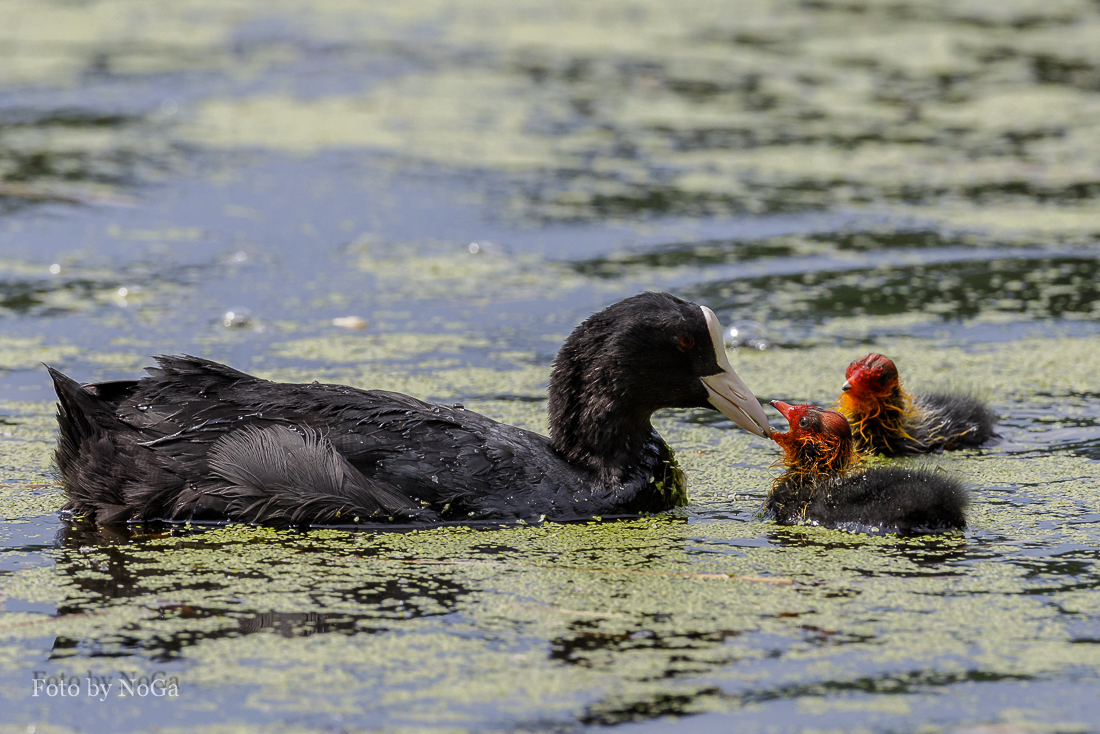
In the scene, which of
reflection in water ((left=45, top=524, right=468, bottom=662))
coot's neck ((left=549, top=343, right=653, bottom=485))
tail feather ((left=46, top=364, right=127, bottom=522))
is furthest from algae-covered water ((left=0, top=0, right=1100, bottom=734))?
coot's neck ((left=549, top=343, right=653, bottom=485))

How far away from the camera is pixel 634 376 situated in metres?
5.41

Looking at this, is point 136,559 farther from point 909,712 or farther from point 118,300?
point 118,300

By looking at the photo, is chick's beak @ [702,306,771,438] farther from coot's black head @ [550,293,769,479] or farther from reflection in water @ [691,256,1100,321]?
reflection in water @ [691,256,1100,321]

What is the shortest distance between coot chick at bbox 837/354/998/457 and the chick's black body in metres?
0.86

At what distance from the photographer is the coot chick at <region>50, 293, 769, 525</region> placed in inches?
200

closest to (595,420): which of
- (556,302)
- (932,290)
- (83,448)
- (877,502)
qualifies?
(877,502)

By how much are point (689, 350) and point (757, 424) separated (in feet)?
1.28

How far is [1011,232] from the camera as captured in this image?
9570 mm

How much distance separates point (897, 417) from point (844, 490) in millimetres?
1201

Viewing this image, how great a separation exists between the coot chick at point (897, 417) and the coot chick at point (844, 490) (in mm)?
681

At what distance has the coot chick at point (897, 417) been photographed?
6191mm

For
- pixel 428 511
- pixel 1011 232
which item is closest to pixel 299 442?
pixel 428 511

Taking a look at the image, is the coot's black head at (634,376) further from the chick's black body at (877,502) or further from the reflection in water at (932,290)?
the reflection in water at (932,290)

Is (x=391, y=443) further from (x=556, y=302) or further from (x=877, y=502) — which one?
(x=556, y=302)
